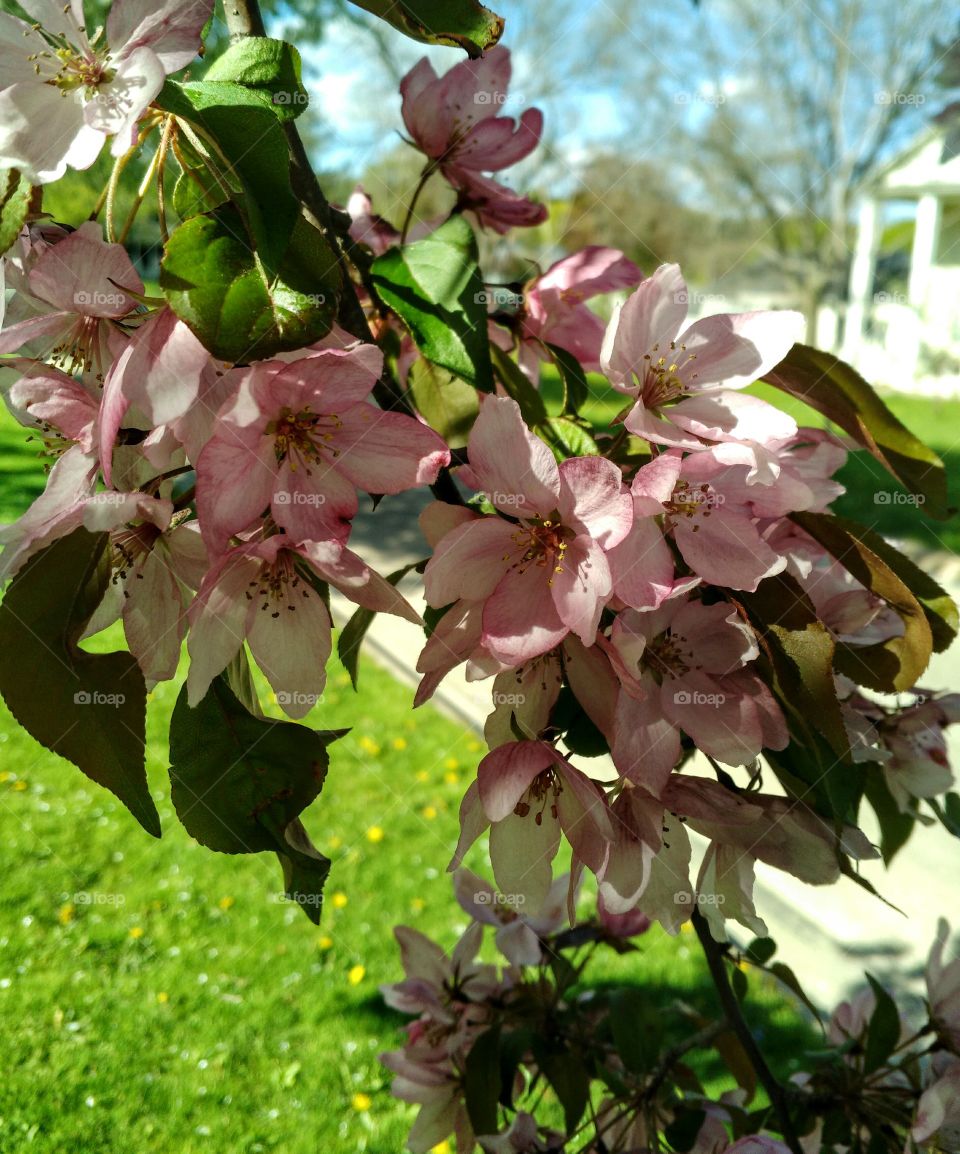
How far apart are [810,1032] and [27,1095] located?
6.05 ft

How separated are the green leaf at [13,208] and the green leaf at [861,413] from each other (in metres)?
0.49

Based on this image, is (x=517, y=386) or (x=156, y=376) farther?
(x=517, y=386)

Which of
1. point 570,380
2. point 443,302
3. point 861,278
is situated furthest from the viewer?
point 861,278

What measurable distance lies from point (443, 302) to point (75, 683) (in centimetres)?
35

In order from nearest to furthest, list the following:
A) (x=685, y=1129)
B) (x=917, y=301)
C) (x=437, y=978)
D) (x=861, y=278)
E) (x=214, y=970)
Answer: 1. (x=685, y=1129)
2. (x=437, y=978)
3. (x=214, y=970)
4. (x=917, y=301)
5. (x=861, y=278)

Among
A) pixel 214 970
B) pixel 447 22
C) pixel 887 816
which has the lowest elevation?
pixel 214 970

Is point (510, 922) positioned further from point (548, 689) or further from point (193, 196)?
point (193, 196)

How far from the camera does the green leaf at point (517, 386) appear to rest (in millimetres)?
822

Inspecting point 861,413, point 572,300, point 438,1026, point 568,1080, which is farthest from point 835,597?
point 438,1026

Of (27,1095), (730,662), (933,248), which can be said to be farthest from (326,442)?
(933,248)

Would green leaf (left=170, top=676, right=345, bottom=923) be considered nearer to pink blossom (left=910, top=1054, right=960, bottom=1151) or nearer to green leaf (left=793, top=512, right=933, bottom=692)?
green leaf (left=793, top=512, right=933, bottom=692)

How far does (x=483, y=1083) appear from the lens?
1.12 meters

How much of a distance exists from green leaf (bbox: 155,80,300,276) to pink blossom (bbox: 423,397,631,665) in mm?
150

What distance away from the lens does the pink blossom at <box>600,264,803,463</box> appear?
643 mm
